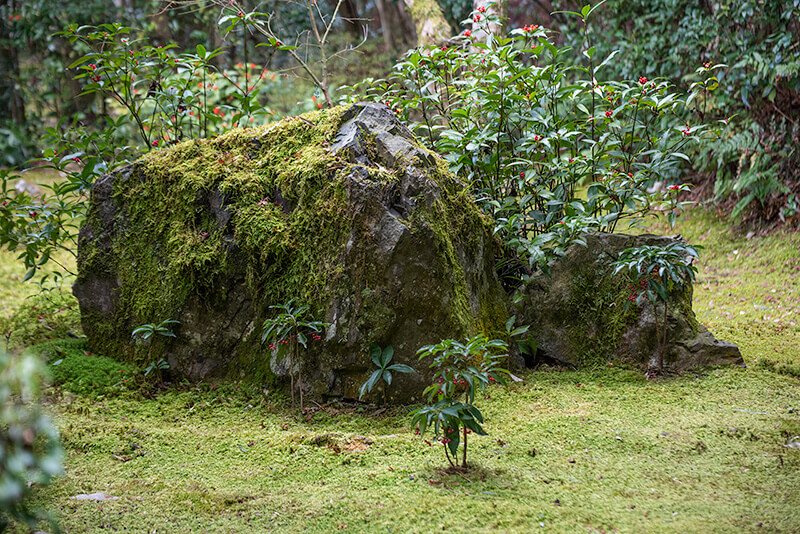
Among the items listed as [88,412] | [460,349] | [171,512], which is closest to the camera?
[171,512]

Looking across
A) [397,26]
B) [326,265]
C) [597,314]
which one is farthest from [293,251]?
[397,26]

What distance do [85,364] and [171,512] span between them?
6.10ft

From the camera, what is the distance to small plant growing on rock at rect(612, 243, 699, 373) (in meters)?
3.15

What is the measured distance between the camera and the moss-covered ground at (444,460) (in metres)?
1.92

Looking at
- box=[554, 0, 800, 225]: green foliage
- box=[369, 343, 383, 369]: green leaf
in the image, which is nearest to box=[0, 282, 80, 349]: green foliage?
box=[369, 343, 383, 369]: green leaf

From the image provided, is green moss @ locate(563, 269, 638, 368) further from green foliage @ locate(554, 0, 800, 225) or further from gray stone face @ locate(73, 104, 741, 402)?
green foliage @ locate(554, 0, 800, 225)

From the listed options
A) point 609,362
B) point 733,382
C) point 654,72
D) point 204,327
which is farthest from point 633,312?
point 654,72

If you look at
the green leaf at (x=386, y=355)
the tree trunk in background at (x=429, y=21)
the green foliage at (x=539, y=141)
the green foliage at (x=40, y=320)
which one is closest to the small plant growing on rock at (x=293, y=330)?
the green leaf at (x=386, y=355)

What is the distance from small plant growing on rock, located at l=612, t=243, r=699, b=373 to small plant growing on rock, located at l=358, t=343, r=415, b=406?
141 centimetres

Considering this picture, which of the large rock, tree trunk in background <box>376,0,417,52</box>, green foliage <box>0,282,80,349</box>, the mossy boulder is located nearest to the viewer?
the mossy boulder

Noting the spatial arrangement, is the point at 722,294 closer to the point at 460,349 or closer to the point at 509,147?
the point at 509,147

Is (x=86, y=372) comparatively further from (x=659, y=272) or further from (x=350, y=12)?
(x=350, y=12)

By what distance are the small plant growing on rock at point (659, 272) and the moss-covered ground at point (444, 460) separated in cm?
41

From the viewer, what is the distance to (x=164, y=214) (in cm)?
362
